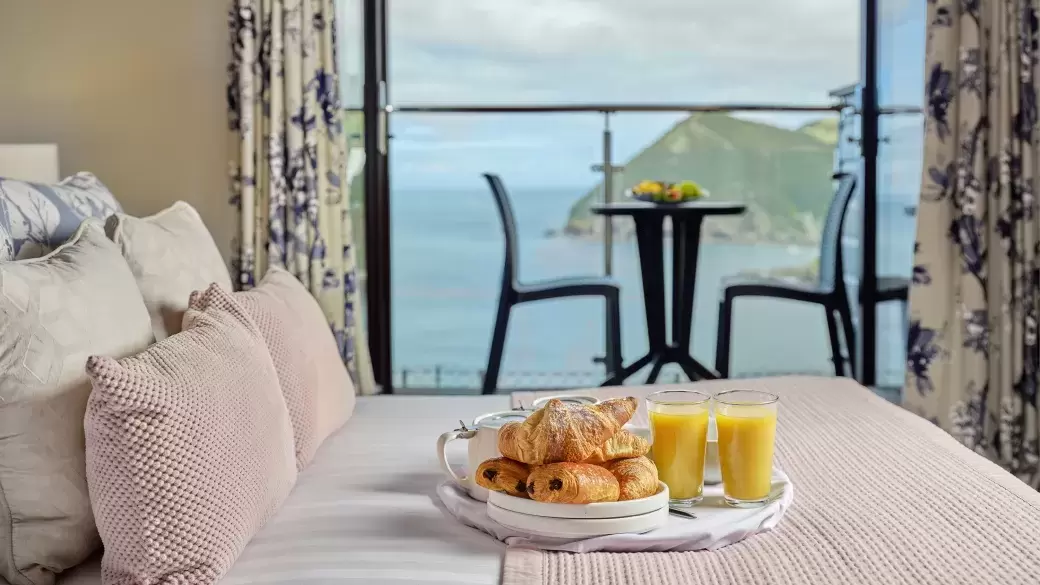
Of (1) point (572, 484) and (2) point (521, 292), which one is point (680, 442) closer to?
(1) point (572, 484)

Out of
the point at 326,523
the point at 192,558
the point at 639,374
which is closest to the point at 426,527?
the point at 326,523

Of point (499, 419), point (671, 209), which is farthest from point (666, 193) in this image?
point (499, 419)

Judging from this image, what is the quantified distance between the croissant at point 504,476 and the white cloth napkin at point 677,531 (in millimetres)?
55

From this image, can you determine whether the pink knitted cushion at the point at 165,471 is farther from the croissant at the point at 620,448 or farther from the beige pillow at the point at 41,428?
the croissant at the point at 620,448

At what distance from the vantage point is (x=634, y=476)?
135 cm

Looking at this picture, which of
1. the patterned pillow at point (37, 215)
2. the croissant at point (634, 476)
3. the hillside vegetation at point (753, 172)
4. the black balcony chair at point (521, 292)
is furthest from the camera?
the hillside vegetation at point (753, 172)

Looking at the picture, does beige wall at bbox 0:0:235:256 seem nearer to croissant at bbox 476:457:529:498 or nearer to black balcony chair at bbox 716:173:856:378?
black balcony chair at bbox 716:173:856:378

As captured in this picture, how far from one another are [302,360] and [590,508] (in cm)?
79

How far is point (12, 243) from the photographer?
63.9 inches

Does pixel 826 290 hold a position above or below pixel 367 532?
above

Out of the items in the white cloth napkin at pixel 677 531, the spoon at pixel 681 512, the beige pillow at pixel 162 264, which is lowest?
the white cloth napkin at pixel 677 531

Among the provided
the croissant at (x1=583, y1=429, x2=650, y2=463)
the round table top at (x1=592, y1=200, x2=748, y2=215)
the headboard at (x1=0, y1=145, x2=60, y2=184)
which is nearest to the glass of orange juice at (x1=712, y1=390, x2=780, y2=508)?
the croissant at (x1=583, y1=429, x2=650, y2=463)

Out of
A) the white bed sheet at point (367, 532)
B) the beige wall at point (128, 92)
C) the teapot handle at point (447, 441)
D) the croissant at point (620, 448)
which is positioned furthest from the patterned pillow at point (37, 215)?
the beige wall at point (128, 92)

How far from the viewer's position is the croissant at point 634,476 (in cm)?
134
